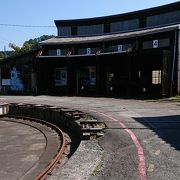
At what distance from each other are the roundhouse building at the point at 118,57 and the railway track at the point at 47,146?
10987 millimetres

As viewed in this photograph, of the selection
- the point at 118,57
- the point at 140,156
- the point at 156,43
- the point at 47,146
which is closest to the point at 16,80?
the point at 118,57

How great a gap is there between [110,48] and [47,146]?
22.7 meters

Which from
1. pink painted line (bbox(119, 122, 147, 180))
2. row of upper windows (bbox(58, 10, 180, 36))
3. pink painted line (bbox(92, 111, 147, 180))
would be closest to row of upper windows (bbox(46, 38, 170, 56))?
row of upper windows (bbox(58, 10, 180, 36))

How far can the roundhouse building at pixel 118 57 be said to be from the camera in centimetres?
3312

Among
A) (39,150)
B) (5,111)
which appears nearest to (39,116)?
(5,111)

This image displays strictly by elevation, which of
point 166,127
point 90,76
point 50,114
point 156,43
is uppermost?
point 156,43

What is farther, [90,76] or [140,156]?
[90,76]

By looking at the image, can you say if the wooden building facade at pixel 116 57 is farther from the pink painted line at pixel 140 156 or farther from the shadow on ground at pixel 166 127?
the pink painted line at pixel 140 156

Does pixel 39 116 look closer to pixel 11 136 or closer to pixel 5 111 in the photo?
pixel 5 111

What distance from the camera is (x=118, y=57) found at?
37.8 metres

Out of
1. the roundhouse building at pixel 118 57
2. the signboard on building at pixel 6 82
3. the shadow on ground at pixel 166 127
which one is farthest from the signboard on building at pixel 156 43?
the signboard on building at pixel 6 82

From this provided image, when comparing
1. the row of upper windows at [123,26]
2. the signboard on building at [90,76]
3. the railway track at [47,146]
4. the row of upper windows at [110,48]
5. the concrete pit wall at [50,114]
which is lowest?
the railway track at [47,146]

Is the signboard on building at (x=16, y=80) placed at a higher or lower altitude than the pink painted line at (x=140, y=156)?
higher

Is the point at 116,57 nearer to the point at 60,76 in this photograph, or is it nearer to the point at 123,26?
the point at 123,26
